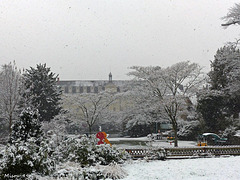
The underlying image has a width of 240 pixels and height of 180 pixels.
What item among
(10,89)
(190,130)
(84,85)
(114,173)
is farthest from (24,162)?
(84,85)

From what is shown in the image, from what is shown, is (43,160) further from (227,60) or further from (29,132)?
(227,60)

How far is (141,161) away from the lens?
1375 centimetres

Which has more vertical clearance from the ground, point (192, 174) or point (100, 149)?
point (100, 149)

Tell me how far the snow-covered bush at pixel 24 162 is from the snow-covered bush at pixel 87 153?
2.09m

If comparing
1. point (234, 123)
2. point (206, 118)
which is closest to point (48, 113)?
point (206, 118)

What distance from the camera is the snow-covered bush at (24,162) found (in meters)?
8.78

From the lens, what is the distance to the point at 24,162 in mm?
8984

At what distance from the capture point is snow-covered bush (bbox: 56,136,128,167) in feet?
37.9

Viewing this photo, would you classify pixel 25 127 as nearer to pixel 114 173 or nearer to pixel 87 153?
pixel 87 153

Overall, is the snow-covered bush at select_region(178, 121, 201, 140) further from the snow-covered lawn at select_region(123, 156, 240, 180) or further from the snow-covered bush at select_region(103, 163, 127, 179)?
the snow-covered bush at select_region(103, 163, 127, 179)

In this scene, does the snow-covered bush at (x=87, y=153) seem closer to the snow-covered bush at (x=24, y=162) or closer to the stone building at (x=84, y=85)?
the snow-covered bush at (x=24, y=162)

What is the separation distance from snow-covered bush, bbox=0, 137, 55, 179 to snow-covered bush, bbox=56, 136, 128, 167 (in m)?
2.09

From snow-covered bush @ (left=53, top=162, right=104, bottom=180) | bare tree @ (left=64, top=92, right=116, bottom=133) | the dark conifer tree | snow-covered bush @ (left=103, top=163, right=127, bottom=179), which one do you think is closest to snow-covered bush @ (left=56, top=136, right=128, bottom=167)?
snow-covered bush @ (left=53, top=162, right=104, bottom=180)

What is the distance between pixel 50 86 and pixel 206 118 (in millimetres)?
19753
